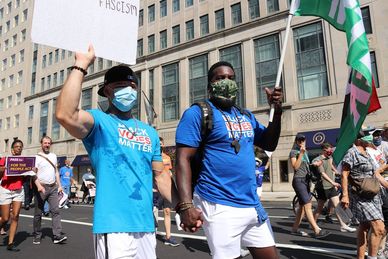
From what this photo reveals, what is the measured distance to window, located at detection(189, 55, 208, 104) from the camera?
92.3 ft

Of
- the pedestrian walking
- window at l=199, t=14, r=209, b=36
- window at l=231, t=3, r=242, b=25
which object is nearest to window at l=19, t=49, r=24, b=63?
window at l=199, t=14, r=209, b=36

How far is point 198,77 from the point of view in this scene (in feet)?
93.7

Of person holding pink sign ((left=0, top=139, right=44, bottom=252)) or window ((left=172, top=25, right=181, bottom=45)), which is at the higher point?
window ((left=172, top=25, right=181, bottom=45))

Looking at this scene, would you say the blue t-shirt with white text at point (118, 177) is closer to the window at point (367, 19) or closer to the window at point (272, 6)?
the window at point (367, 19)

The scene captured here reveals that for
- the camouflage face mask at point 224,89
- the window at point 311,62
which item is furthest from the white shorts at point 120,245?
the window at point 311,62

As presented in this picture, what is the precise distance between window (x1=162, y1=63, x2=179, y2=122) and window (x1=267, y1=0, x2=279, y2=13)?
9.25m

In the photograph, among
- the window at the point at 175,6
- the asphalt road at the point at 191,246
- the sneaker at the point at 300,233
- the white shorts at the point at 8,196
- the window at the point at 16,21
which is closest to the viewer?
the asphalt road at the point at 191,246

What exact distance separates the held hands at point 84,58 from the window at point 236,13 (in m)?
26.3

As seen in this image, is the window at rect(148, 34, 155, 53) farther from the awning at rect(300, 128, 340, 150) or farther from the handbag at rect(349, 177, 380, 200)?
the handbag at rect(349, 177, 380, 200)

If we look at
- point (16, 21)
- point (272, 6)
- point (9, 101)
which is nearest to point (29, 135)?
point (9, 101)

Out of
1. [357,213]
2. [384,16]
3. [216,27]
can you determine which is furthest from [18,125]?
[357,213]

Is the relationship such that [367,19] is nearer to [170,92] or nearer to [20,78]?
[170,92]

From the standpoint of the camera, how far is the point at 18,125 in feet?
157

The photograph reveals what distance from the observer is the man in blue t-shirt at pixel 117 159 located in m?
2.01
